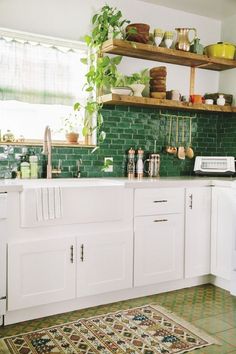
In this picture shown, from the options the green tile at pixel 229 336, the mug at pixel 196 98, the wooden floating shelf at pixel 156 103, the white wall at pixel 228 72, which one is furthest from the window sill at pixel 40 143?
the green tile at pixel 229 336

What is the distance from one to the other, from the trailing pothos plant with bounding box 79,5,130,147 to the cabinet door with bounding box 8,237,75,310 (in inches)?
51.8

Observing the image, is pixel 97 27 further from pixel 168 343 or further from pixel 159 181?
pixel 168 343

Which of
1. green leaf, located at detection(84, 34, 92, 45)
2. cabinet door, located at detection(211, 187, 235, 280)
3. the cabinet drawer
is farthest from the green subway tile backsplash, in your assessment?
cabinet door, located at detection(211, 187, 235, 280)

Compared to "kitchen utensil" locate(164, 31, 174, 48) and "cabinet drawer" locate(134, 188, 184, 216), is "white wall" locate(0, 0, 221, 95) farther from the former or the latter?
"cabinet drawer" locate(134, 188, 184, 216)

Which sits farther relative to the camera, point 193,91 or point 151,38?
point 193,91

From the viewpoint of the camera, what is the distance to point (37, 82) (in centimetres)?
371

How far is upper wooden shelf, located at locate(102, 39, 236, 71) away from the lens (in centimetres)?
365

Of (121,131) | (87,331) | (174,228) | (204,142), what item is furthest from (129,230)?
(204,142)

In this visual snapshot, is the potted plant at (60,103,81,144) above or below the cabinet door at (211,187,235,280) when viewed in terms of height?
above

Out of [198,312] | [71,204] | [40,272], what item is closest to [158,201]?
[71,204]

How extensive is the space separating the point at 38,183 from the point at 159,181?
3.32ft

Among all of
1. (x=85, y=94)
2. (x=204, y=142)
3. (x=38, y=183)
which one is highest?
(x=85, y=94)

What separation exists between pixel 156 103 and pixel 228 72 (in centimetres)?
116

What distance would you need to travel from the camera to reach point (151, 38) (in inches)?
157
